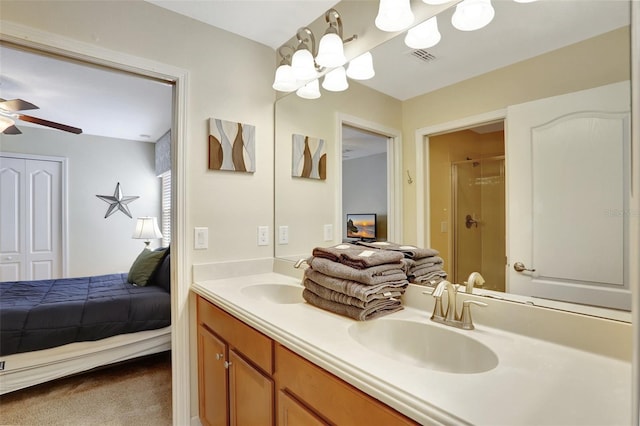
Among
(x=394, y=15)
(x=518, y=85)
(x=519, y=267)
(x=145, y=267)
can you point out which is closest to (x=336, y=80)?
(x=394, y=15)

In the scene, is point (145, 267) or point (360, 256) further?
point (145, 267)

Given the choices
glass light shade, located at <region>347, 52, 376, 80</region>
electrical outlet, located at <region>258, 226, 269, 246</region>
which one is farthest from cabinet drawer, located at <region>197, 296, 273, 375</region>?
glass light shade, located at <region>347, 52, 376, 80</region>

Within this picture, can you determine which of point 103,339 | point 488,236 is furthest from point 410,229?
point 103,339

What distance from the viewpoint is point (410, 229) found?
1340mm

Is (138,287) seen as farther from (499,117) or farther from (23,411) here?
(499,117)

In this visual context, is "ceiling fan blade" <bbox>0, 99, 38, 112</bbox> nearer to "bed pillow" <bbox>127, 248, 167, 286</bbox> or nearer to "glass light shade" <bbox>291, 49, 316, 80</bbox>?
"bed pillow" <bbox>127, 248, 167, 286</bbox>

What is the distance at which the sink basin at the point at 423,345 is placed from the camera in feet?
3.09

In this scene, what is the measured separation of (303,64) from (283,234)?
3.35ft

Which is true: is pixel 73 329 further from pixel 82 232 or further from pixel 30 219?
pixel 30 219

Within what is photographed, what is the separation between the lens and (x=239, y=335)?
1.26 metres

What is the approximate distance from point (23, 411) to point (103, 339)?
552 millimetres

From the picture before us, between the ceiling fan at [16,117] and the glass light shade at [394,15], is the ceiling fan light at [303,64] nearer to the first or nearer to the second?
the glass light shade at [394,15]

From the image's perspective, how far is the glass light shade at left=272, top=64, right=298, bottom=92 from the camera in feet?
6.14

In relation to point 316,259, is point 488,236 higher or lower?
higher
